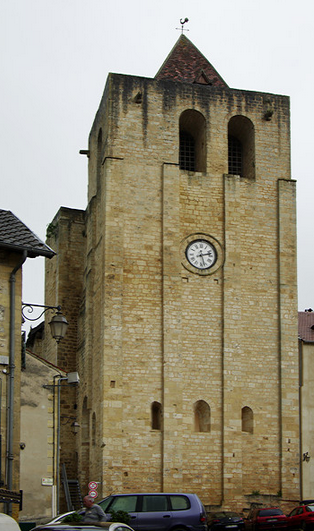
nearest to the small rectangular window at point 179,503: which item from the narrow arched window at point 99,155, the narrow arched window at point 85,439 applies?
the narrow arched window at point 85,439

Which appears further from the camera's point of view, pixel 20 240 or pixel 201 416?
pixel 201 416

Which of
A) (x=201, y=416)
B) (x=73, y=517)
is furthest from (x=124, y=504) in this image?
(x=201, y=416)

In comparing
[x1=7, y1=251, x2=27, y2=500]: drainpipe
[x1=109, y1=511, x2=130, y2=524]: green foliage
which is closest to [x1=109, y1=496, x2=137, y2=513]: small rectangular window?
[x1=109, y1=511, x2=130, y2=524]: green foliage

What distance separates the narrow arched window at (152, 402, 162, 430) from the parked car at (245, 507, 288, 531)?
4476 millimetres

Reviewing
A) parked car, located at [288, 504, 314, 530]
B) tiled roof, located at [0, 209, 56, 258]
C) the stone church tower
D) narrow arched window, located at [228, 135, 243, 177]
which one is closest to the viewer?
tiled roof, located at [0, 209, 56, 258]

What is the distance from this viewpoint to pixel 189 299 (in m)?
35.5

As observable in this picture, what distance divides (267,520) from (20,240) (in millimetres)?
12661

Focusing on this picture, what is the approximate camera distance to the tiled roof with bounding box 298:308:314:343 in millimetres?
39500

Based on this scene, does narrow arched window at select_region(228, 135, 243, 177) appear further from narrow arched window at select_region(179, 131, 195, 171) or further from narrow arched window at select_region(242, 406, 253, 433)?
narrow arched window at select_region(242, 406, 253, 433)

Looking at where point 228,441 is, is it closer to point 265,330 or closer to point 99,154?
point 265,330

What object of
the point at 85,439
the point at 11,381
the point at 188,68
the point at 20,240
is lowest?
the point at 85,439

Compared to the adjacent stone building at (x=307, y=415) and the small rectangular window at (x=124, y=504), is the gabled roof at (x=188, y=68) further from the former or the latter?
the small rectangular window at (x=124, y=504)

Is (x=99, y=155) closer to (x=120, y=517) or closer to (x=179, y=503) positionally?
(x=179, y=503)

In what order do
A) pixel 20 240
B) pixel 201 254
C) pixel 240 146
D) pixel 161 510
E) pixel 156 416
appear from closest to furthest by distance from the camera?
pixel 20 240, pixel 161 510, pixel 156 416, pixel 201 254, pixel 240 146
